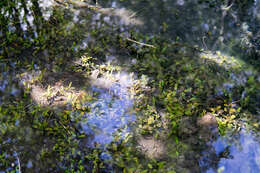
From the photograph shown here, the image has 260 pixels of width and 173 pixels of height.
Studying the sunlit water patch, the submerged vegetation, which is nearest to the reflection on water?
the submerged vegetation

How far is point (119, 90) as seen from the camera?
12.6 ft

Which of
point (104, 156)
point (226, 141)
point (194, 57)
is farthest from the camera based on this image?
point (194, 57)

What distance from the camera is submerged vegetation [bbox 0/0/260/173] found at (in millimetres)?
3121

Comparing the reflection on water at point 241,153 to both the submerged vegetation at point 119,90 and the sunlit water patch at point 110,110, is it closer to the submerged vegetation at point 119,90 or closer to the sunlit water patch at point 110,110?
the submerged vegetation at point 119,90

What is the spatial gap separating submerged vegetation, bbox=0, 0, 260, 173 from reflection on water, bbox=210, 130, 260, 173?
34 mm

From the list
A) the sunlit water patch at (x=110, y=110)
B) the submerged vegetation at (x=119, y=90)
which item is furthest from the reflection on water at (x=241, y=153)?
the sunlit water patch at (x=110, y=110)

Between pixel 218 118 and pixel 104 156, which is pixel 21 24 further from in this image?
pixel 218 118

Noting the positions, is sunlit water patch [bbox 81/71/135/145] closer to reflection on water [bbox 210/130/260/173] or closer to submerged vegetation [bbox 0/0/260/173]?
submerged vegetation [bbox 0/0/260/173]

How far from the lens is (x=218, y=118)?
3541 mm

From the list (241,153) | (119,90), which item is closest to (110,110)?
(119,90)

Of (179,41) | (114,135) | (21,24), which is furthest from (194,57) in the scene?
(21,24)

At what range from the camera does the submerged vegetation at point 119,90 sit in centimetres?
312

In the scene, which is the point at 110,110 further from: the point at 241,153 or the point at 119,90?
the point at 241,153

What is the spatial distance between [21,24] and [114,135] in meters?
2.89
